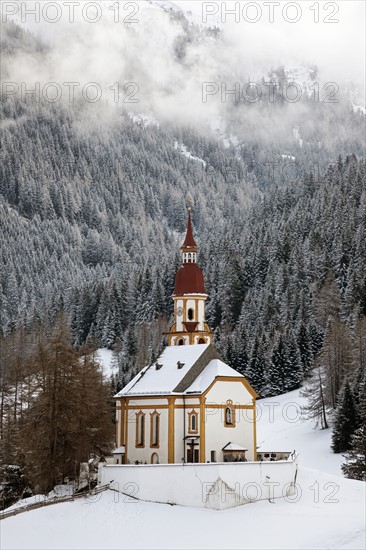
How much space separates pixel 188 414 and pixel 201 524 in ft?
40.7

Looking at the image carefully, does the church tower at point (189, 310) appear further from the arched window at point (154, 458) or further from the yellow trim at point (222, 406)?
the arched window at point (154, 458)

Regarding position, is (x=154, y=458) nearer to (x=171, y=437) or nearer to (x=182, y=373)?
(x=171, y=437)

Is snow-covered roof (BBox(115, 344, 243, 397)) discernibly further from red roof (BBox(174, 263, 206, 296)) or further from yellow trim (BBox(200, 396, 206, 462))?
red roof (BBox(174, 263, 206, 296))

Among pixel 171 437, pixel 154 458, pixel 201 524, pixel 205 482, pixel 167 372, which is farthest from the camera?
pixel 167 372

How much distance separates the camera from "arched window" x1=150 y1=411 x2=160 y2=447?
65.6 m

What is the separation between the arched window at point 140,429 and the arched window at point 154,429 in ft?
2.66

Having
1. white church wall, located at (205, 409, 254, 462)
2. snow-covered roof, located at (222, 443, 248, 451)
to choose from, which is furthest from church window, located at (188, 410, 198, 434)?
snow-covered roof, located at (222, 443, 248, 451)

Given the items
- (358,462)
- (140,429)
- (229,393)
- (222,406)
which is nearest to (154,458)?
(140,429)

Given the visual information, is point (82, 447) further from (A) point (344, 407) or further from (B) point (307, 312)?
(B) point (307, 312)

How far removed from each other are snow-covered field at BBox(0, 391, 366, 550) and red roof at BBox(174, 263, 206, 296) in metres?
21.7

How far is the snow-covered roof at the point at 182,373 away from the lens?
65.9 metres

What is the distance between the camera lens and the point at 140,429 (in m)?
66.9

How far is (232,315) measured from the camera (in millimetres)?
149000

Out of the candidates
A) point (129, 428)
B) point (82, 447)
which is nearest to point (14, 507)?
point (82, 447)
